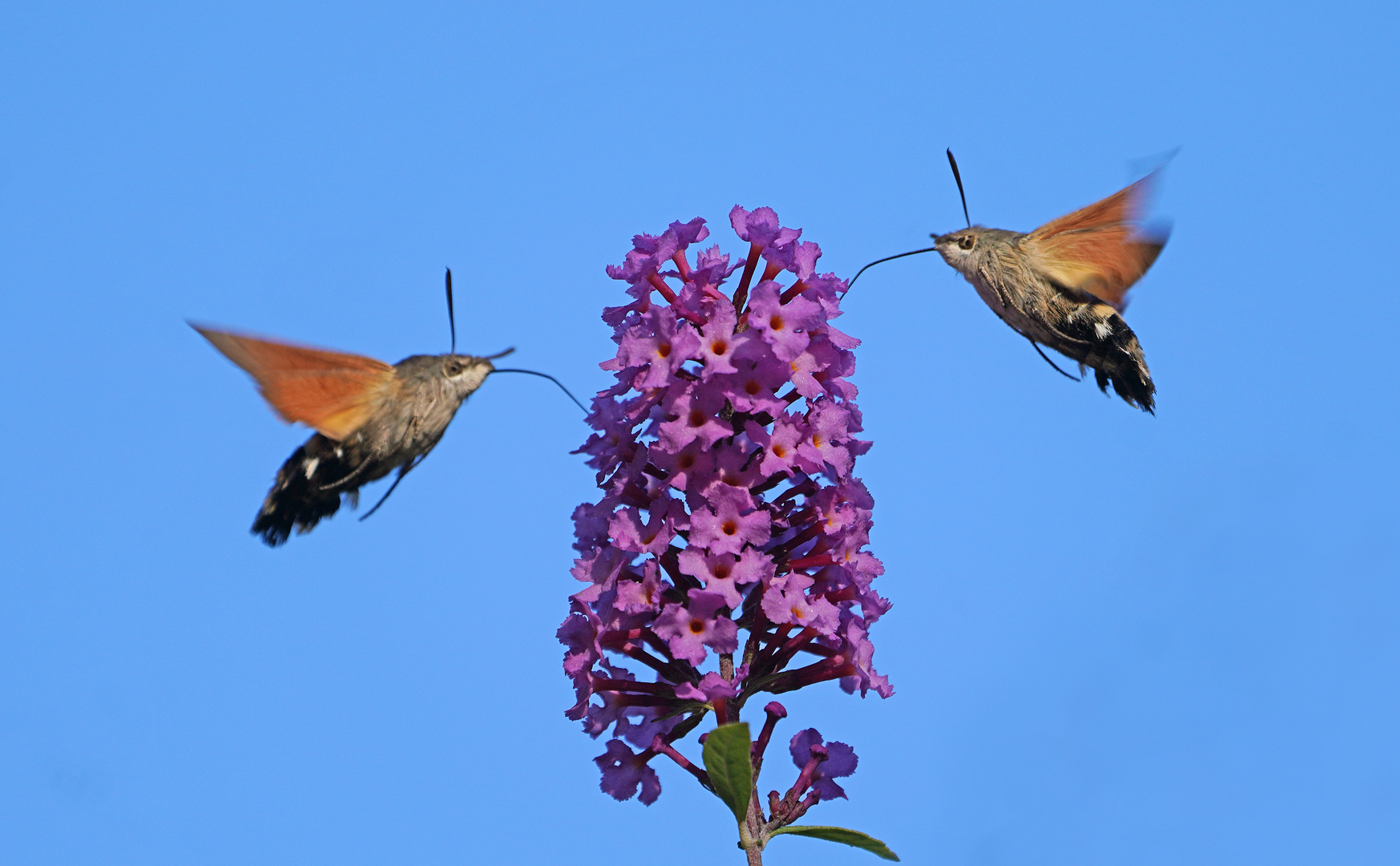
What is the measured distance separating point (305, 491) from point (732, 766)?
3.05 meters

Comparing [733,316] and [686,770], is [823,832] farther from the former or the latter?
[733,316]

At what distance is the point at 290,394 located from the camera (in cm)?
622

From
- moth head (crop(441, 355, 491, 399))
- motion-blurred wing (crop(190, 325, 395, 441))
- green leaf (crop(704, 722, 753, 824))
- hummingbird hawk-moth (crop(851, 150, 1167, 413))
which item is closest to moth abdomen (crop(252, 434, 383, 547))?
motion-blurred wing (crop(190, 325, 395, 441))

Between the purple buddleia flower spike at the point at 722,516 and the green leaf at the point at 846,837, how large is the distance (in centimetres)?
18

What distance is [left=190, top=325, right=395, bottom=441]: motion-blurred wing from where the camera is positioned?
6016mm

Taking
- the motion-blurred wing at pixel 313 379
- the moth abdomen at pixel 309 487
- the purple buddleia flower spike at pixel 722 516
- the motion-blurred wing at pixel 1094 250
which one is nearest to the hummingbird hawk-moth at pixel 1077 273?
the motion-blurred wing at pixel 1094 250

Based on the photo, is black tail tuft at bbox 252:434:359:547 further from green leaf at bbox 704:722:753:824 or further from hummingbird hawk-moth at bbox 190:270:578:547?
green leaf at bbox 704:722:753:824

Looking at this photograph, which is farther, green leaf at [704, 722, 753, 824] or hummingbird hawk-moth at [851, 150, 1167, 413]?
hummingbird hawk-moth at [851, 150, 1167, 413]

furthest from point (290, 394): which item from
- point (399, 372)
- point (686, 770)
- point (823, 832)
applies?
point (823, 832)

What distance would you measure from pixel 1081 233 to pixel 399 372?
4.34 metres

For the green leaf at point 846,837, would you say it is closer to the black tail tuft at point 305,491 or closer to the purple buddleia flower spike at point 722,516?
the purple buddleia flower spike at point 722,516

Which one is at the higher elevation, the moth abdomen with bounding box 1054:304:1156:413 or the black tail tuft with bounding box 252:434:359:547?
the moth abdomen with bounding box 1054:304:1156:413

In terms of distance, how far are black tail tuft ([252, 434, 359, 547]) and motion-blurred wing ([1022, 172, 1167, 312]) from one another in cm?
448

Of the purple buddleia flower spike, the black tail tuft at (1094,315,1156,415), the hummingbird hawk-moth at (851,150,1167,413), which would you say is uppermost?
the hummingbird hawk-moth at (851,150,1167,413)
